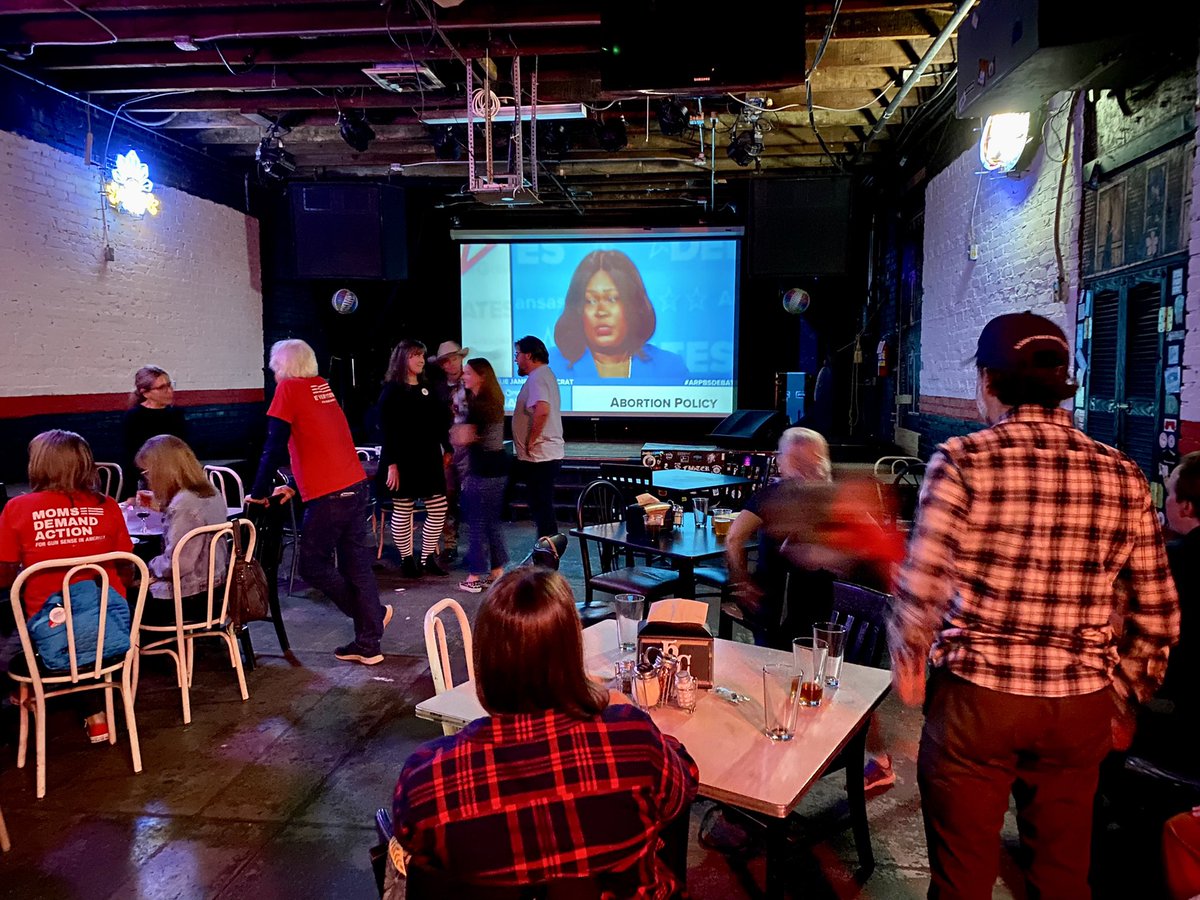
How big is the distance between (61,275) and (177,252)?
1403 millimetres

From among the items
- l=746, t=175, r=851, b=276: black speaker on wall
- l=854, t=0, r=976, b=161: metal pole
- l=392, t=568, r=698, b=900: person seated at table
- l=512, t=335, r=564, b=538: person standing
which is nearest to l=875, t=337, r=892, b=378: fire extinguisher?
l=746, t=175, r=851, b=276: black speaker on wall

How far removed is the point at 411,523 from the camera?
556 cm

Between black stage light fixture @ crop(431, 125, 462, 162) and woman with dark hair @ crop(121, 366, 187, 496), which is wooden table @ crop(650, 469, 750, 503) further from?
black stage light fixture @ crop(431, 125, 462, 162)

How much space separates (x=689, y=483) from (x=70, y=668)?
3.51 metres

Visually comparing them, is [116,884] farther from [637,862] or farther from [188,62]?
[188,62]

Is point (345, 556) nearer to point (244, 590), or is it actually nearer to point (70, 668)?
point (244, 590)

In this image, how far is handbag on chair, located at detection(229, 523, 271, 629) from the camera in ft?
11.4

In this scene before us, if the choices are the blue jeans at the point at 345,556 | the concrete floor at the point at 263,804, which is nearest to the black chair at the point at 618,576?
the concrete floor at the point at 263,804

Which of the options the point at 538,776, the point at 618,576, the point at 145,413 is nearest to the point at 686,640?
the point at 538,776

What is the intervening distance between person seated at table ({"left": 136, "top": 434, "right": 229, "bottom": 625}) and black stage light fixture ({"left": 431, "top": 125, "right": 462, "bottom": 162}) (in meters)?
4.33

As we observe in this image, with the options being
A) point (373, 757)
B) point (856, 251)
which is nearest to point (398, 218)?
point (856, 251)

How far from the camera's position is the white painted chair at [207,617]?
3.23 m

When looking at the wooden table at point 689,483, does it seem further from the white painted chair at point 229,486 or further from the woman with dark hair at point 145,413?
the woman with dark hair at point 145,413

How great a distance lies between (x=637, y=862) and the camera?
4.02 feet
